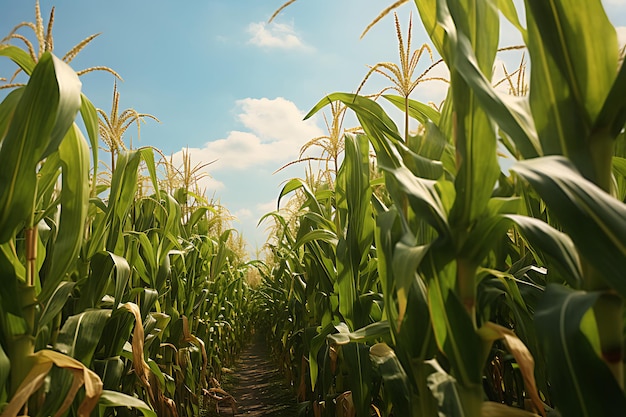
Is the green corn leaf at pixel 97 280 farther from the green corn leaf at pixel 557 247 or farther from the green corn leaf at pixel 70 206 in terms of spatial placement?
the green corn leaf at pixel 557 247

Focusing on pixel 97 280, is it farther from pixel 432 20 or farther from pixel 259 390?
pixel 259 390

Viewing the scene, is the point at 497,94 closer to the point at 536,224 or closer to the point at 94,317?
the point at 536,224

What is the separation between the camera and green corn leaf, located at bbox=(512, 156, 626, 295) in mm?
599

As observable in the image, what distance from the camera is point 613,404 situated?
69 cm

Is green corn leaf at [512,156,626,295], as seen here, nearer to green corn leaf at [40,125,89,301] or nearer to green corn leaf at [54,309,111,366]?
green corn leaf at [40,125,89,301]

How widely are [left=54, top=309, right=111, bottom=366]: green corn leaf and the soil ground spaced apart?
314 cm

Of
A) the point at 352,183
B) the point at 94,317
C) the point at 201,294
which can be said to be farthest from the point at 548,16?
the point at 201,294

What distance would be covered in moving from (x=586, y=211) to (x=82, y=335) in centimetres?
147

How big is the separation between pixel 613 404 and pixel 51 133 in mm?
1220

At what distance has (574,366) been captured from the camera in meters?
0.70

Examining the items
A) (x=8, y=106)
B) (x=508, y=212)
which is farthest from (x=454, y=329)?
(x=8, y=106)

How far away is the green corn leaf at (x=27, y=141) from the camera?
42.8 inches


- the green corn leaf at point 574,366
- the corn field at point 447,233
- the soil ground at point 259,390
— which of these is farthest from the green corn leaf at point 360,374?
the soil ground at point 259,390

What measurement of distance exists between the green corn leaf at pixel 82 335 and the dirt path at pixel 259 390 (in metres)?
3.44
